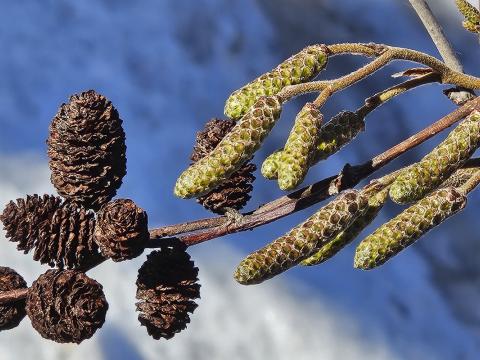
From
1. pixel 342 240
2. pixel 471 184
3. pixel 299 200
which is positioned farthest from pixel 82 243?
pixel 471 184

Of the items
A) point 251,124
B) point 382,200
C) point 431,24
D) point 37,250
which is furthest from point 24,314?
point 431,24

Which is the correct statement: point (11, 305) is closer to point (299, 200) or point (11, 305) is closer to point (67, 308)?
point (67, 308)

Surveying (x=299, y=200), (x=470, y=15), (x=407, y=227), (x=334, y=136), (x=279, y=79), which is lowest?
(x=407, y=227)

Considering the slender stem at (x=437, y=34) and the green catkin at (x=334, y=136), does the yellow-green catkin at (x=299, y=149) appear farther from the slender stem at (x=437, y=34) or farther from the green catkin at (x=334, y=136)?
the slender stem at (x=437, y=34)

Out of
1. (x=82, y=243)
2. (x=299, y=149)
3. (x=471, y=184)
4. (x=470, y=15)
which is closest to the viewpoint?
(x=299, y=149)

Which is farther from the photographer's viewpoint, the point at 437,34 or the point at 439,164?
the point at 437,34

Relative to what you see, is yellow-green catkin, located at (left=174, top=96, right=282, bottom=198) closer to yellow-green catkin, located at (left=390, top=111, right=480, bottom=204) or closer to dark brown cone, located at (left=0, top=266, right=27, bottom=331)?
yellow-green catkin, located at (left=390, top=111, right=480, bottom=204)

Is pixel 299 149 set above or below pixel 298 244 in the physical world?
above

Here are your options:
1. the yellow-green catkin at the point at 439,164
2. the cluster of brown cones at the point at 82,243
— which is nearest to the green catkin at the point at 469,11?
the yellow-green catkin at the point at 439,164
